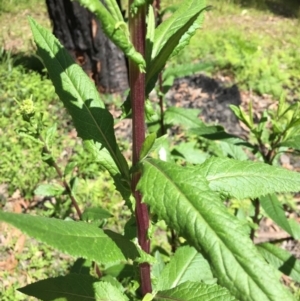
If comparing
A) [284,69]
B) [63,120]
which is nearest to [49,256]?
[63,120]

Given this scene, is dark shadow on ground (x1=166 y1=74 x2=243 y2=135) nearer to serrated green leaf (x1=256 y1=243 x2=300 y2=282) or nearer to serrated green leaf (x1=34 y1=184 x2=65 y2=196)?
serrated green leaf (x1=256 y1=243 x2=300 y2=282)

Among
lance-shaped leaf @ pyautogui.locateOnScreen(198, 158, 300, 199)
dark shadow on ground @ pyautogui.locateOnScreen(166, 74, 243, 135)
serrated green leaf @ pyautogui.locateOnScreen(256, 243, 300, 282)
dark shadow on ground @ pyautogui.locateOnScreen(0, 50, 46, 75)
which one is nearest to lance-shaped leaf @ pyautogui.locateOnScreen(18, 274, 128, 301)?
lance-shaped leaf @ pyautogui.locateOnScreen(198, 158, 300, 199)

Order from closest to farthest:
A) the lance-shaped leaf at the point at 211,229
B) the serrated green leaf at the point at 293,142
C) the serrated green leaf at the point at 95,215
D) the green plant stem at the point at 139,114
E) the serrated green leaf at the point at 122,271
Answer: the lance-shaped leaf at the point at 211,229 < the green plant stem at the point at 139,114 < the serrated green leaf at the point at 293,142 < the serrated green leaf at the point at 95,215 < the serrated green leaf at the point at 122,271

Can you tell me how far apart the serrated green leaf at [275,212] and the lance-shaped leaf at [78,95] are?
116cm

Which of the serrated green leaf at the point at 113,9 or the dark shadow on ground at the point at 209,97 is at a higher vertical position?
the serrated green leaf at the point at 113,9

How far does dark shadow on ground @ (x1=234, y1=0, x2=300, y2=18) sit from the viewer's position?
8271 mm

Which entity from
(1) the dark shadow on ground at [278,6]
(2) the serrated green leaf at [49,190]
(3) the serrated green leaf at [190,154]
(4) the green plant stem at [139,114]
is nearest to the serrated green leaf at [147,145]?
(4) the green plant stem at [139,114]

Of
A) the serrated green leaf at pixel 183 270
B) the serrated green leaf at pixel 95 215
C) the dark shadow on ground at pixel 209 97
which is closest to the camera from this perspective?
the serrated green leaf at pixel 183 270

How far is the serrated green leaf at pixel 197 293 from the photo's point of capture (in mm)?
1235

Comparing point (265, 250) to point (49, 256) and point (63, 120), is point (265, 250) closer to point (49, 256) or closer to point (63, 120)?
point (49, 256)

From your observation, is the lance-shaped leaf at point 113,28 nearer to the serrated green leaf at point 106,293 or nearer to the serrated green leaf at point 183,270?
the serrated green leaf at point 106,293

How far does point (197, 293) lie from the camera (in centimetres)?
129

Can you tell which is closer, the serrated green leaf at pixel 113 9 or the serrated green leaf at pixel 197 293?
the serrated green leaf at pixel 113 9

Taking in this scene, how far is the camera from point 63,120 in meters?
4.78
